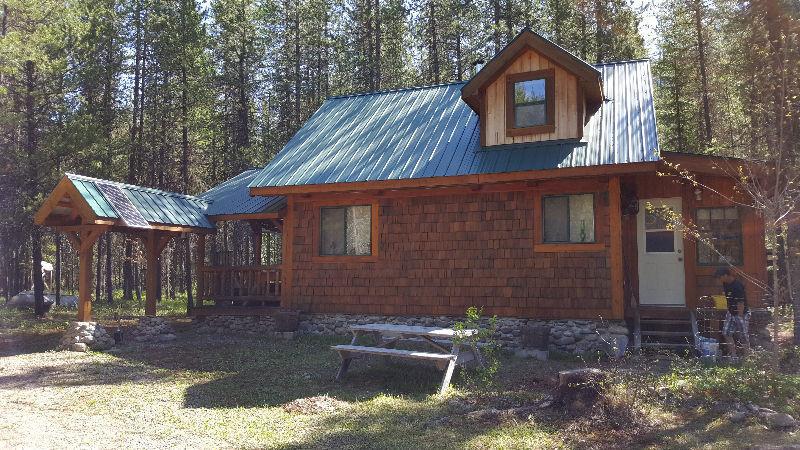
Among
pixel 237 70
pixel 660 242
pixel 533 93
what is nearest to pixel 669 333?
pixel 660 242

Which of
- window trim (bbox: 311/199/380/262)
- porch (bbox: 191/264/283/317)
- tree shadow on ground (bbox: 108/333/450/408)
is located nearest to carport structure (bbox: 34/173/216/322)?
porch (bbox: 191/264/283/317)

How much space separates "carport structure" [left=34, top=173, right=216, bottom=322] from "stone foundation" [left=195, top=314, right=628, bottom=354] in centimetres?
206

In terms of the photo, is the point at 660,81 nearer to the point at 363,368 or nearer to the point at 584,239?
the point at 584,239

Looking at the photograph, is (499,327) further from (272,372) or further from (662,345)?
(272,372)

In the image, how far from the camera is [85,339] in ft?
37.7

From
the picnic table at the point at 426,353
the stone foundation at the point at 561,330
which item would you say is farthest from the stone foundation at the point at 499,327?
the picnic table at the point at 426,353

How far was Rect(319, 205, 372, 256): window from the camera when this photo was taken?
1203 cm

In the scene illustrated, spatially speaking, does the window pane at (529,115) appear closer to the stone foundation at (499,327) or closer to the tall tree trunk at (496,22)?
the stone foundation at (499,327)

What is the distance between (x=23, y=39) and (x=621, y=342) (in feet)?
57.3

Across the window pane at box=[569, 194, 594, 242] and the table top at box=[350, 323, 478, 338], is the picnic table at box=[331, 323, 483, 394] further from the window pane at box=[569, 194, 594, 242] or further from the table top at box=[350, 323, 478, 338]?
the window pane at box=[569, 194, 594, 242]

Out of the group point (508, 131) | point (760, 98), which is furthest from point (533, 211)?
point (760, 98)

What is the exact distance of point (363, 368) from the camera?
898 cm

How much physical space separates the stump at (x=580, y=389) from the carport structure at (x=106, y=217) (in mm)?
9231

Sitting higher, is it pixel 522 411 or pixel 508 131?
pixel 508 131
